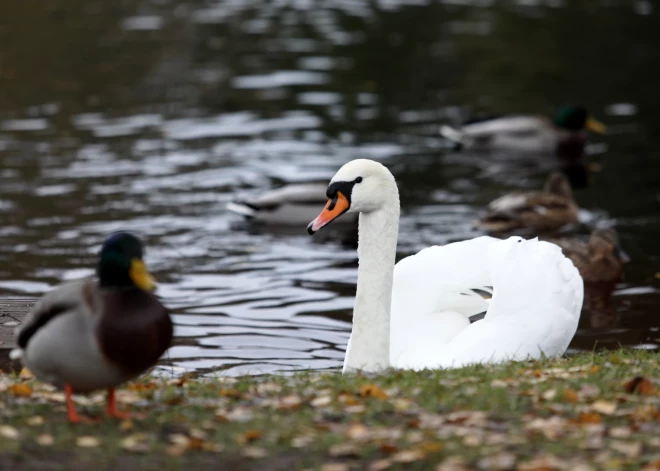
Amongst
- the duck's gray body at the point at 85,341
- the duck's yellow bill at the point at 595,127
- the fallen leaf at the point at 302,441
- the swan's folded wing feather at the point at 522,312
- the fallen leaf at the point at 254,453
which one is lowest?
the duck's yellow bill at the point at 595,127

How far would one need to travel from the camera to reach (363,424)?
6.73 meters

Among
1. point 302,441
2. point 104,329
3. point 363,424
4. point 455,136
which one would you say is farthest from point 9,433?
point 455,136

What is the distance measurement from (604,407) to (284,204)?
1043 cm

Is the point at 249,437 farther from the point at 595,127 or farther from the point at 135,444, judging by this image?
the point at 595,127

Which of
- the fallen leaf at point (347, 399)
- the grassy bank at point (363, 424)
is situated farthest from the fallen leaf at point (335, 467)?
the fallen leaf at point (347, 399)

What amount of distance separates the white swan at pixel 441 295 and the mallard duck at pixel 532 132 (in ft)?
40.1

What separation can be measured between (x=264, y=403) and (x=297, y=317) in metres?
5.33

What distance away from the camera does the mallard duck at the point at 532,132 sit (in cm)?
2181

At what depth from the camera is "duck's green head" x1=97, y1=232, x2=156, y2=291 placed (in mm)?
6605

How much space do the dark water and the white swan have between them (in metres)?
1.50

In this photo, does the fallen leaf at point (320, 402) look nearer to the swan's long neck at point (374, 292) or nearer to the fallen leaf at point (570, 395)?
the fallen leaf at point (570, 395)

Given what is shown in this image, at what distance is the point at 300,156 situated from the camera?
20.4 m

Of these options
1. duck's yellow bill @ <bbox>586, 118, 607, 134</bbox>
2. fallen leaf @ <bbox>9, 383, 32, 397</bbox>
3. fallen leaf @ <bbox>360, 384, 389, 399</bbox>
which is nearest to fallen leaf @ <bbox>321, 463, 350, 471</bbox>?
fallen leaf @ <bbox>360, 384, 389, 399</bbox>

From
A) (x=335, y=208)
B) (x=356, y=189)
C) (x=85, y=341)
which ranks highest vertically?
(x=356, y=189)
